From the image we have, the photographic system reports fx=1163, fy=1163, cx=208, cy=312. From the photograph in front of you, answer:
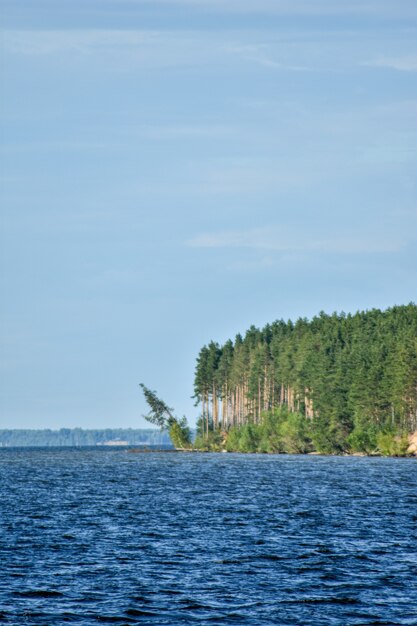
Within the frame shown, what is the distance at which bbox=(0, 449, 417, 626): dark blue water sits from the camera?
33.2 m

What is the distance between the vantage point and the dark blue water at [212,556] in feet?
109

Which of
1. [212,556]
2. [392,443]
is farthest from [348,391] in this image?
[212,556]

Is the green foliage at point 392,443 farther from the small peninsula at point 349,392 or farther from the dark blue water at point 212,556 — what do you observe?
the dark blue water at point 212,556

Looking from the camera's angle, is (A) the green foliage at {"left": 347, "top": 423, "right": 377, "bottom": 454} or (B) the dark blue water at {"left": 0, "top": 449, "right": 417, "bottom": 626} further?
(A) the green foliage at {"left": 347, "top": 423, "right": 377, "bottom": 454}

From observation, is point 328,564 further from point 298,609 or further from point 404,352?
point 404,352

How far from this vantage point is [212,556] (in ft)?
146

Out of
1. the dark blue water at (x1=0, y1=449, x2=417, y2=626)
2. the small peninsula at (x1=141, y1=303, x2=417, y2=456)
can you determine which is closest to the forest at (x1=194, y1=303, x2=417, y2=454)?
the small peninsula at (x1=141, y1=303, x2=417, y2=456)

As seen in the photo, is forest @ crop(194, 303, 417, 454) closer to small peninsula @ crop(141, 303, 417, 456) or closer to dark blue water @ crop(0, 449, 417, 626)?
small peninsula @ crop(141, 303, 417, 456)

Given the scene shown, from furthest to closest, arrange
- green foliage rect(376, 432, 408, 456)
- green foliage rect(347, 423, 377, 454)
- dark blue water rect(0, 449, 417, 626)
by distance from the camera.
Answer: green foliage rect(347, 423, 377, 454), green foliage rect(376, 432, 408, 456), dark blue water rect(0, 449, 417, 626)

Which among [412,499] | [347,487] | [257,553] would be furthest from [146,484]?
[257,553]

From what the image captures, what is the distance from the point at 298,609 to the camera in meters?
33.4

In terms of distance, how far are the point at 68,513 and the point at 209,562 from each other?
79.9 feet

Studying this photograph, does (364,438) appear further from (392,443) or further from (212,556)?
(212,556)

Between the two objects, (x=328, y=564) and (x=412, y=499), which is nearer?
(x=328, y=564)
